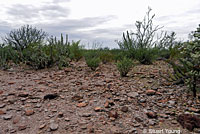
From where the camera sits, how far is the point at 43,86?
3.42 metres

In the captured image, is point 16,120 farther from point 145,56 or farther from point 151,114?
point 145,56

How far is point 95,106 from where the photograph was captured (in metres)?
2.46

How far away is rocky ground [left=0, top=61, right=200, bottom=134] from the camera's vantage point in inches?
77.1

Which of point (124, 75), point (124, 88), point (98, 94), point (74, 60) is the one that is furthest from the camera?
point (74, 60)

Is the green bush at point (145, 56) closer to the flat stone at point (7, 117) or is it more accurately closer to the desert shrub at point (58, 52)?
the desert shrub at point (58, 52)

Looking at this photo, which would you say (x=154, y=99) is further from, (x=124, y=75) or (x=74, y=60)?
(x=74, y=60)

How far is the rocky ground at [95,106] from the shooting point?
1.96m

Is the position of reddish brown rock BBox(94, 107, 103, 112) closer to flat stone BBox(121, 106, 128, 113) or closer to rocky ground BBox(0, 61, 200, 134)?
rocky ground BBox(0, 61, 200, 134)

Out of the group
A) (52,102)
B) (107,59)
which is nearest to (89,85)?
(52,102)

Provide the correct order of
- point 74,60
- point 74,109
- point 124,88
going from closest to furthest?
1. point 74,109
2. point 124,88
3. point 74,60

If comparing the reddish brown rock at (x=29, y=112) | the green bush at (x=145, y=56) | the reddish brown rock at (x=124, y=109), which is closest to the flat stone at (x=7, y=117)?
the reddish brown rock at (x=29, y=112)

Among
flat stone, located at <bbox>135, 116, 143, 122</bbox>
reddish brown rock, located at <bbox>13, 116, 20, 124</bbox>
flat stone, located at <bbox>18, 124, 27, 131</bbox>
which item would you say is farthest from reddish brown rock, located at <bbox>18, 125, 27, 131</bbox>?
flat stone, located at <bbox>135, 116, 143, 122</bbox>

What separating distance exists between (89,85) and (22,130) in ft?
5.22

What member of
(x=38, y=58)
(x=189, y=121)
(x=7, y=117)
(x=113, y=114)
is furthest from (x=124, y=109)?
(x=38, y=58)
